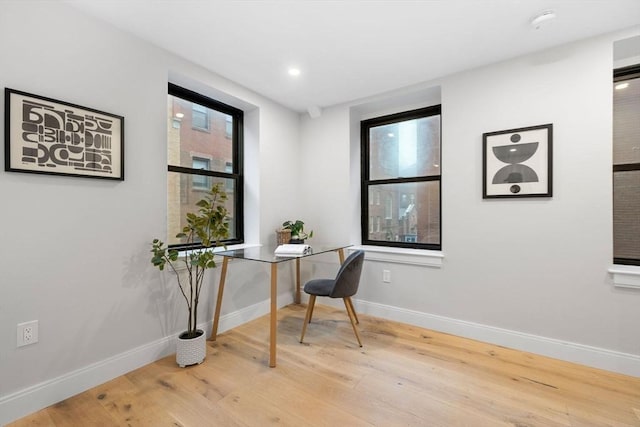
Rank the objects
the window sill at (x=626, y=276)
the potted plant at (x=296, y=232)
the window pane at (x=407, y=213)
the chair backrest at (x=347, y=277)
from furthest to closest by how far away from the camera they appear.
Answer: the potted plant at (x=296, y=232)
the window pane at (x=407, y=213)
the chair backrest at (x=347, y=277)
the window sill at (x=626, y=276)

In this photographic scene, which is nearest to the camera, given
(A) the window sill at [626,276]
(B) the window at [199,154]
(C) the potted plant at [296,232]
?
(A) the window sill at [626,276]

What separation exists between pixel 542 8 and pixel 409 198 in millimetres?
1747

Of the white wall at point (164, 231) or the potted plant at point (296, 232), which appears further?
the potted plant at point (296, 232)

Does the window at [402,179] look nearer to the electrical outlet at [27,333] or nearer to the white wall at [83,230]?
the white wall at [83,230]

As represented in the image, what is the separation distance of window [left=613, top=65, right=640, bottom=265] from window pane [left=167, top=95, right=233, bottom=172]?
3293 millimetres

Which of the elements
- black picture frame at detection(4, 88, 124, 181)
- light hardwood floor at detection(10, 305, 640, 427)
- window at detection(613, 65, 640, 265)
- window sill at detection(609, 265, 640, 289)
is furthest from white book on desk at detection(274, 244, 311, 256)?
window at detection(613, 65, 640, 265)

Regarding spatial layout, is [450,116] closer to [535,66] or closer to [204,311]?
[535,66]

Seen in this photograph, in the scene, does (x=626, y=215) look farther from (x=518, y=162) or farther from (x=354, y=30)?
(x=354, y=30)

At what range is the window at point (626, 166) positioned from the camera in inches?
79.5

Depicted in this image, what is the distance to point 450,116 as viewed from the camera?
8.36 feet

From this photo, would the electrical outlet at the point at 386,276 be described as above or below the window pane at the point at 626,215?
below

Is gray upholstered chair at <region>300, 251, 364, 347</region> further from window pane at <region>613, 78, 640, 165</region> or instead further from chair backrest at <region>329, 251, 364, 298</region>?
window pane at <region>613, 78, 640, 165</region>

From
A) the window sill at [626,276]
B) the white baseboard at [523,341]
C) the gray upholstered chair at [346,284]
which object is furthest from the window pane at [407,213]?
the window sill at [626,276]

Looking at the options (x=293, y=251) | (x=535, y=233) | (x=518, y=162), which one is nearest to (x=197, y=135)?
(x=293, y=251)
